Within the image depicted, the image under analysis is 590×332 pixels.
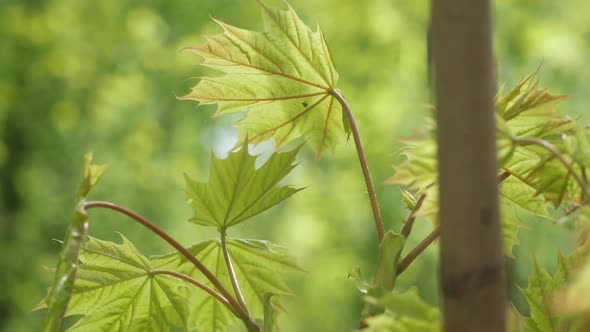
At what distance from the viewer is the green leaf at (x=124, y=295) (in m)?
0.54

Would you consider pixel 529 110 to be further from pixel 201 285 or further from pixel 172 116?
pixel 172 116

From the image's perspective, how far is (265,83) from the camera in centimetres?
58

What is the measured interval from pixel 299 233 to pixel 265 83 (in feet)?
17.6

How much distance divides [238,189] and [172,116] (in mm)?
5807

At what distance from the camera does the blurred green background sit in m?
5.23

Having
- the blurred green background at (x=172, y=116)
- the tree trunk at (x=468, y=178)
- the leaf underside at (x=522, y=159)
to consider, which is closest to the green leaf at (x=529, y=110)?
the leaf underside at (x=522, y=159)

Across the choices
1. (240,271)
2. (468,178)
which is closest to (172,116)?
(240,271)

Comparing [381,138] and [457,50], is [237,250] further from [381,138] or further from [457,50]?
[381,138]

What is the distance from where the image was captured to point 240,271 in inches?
24.4

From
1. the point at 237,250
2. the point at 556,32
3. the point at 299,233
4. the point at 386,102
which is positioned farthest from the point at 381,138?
the point at 237,250

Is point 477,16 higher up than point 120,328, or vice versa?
point 477,16

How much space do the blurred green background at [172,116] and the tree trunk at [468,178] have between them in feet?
15.6

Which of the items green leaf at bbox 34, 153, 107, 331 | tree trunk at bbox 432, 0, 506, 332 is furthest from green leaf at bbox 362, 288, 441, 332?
green leaf at bbox 34, 153, 107, 331

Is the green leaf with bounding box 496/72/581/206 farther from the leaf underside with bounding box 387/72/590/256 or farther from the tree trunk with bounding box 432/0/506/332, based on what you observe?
the tree trunk with bounding box 432/0/506/332
